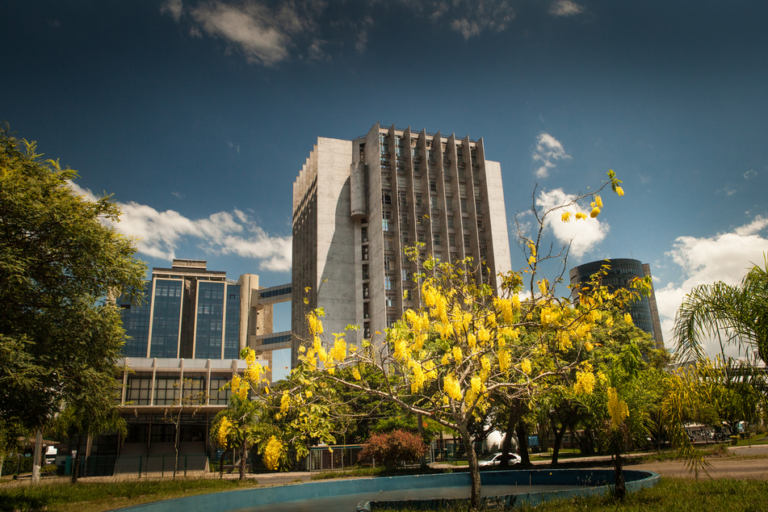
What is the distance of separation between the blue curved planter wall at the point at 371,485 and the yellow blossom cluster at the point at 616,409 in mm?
2386

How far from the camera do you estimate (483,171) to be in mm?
69625

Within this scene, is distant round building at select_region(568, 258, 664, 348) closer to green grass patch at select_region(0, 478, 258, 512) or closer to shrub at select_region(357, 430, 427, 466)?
shrub at select_region(357, 430, 427, 466)

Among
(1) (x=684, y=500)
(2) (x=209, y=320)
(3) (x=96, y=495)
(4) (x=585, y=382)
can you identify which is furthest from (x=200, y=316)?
(1) (x=684, y=500)

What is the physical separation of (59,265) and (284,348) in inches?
3510

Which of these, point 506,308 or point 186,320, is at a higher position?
point 186,320

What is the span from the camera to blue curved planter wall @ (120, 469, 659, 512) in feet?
45.5

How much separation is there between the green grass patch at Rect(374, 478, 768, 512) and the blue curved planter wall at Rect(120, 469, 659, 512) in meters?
1.28

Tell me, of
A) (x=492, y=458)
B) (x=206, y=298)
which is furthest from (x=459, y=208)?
(x=206, y=298)

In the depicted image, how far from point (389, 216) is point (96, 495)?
50456 mm

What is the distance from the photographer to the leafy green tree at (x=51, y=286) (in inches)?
563

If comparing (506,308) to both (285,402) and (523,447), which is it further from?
Result: (523,447)

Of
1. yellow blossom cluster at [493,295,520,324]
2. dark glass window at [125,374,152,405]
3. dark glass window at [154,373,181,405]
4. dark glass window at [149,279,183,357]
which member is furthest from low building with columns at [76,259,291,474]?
yellow blossom cluster at [493,295,520,324]

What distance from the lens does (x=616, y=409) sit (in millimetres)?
10398

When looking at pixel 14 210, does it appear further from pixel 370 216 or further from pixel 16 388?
pixel 370 216
